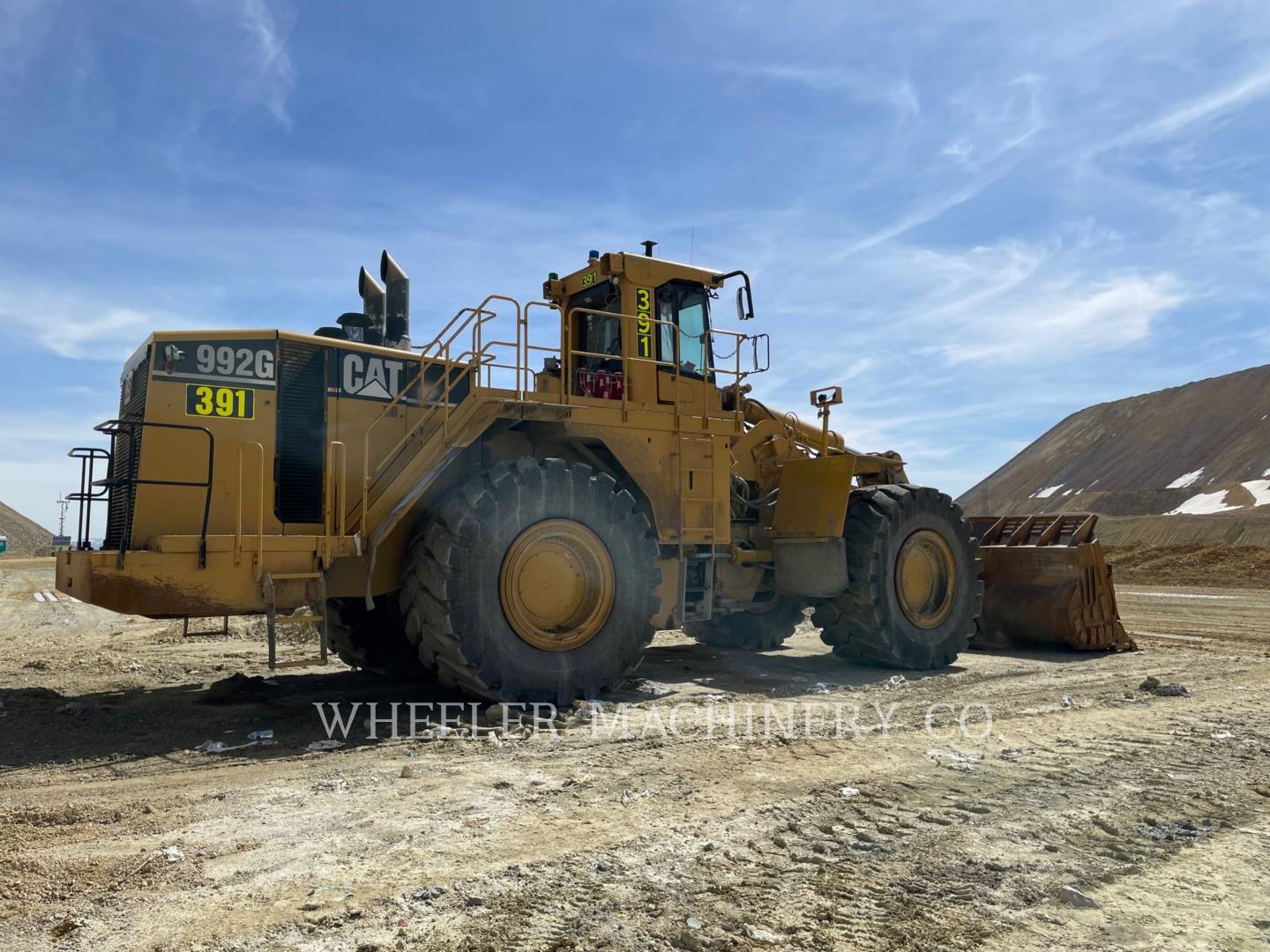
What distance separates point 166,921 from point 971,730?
504 centimetres

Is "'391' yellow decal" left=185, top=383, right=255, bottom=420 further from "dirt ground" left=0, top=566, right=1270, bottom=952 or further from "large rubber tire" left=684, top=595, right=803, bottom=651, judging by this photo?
"large rubber tire" left=684, top=595, right=803, bottom=651

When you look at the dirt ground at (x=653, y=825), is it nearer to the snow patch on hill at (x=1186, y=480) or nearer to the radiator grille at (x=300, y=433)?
the radiator grille at (x=300, y=433)

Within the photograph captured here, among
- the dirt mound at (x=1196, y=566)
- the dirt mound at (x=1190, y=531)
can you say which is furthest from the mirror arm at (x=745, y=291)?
the dirt mound at (x=1190, y=531)

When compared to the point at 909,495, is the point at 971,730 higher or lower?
lower

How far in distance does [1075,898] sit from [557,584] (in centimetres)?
437

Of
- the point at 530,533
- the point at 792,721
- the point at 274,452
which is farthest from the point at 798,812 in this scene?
the point at 274,452

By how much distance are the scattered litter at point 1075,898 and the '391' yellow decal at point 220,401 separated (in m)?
5.85

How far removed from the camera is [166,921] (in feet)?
10.4

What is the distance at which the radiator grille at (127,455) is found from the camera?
6.47 metres

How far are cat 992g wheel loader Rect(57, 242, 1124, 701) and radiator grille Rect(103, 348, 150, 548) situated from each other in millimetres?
29

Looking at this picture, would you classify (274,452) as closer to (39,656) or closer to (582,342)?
(582,342)

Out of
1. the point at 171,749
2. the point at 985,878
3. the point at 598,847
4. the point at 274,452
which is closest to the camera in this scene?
the point at 985,878

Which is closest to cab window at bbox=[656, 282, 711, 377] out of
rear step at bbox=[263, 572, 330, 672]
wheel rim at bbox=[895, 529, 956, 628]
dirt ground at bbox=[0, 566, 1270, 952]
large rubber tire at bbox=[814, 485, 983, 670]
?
large rubber tire at bbox=[814, 485, 983, 670]

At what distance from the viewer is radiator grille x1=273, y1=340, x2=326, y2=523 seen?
6.95 m
